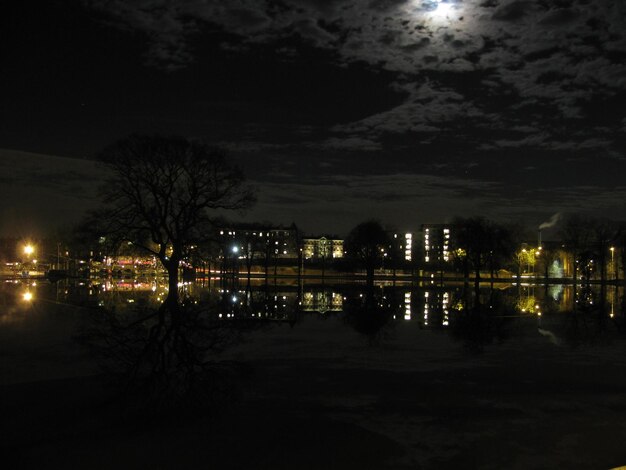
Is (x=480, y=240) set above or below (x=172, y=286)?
above

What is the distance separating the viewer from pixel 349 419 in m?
9.41

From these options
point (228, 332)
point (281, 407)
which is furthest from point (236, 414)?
point (228, 332)

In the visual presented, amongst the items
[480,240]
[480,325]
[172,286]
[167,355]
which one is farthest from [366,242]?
[167,355]

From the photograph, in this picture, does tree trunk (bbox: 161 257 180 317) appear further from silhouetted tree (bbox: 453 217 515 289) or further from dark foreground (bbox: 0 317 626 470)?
silhouetted tree (bbox: 453 217 515 289)

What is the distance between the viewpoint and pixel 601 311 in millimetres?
33719

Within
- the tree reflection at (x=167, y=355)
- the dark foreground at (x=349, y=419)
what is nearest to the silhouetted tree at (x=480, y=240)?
the tree reflection at (x=167, y=355)

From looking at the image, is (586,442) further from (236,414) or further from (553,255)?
(553,255)

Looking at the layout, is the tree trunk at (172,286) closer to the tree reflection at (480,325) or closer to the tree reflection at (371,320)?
the tree reflection at (371,320)

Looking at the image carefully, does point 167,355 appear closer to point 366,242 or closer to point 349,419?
point 349,419

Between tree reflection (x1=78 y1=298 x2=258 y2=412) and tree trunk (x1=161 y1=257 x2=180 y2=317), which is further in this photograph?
tree trunk (x1=161 y1=257 x2=180 y2=317)

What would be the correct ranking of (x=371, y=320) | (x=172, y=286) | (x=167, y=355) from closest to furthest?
(x=167, y=355) < (x=371, y=320) < (x=172, y=286)

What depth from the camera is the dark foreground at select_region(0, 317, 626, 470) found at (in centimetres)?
760

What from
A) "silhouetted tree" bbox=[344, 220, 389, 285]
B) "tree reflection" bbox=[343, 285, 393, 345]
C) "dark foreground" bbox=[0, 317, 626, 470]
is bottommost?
"tree reflection" bbox=[343, 285, 393, 345]

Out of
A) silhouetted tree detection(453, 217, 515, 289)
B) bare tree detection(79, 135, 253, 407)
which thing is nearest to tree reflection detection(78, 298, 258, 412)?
bare tree detection(79, 135, 253, 407)
